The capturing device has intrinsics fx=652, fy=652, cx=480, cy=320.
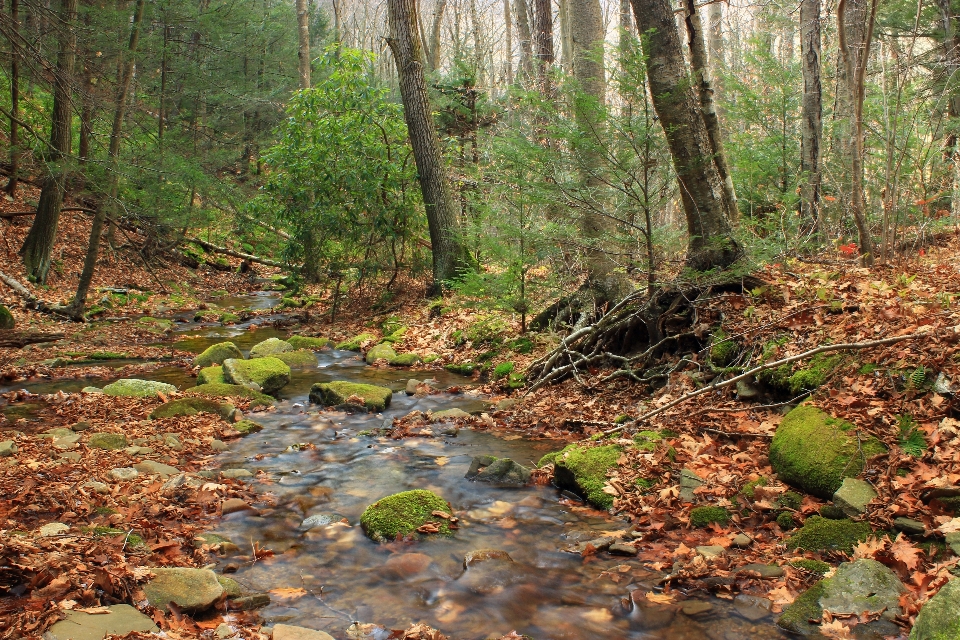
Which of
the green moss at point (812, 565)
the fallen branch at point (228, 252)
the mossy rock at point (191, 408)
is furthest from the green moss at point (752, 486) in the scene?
the fallen branch at point (228, 252)

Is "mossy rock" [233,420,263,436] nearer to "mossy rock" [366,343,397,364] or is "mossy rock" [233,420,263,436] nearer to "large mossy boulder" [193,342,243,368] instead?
"large mossy boulder" [193,342,243,368]

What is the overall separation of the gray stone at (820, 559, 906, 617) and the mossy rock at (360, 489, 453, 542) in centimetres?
254

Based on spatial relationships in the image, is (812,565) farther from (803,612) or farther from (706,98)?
(706,98)

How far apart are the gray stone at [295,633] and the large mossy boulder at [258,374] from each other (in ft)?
19.6

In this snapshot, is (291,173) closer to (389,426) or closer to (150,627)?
(389,426)

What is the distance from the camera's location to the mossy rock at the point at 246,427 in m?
7.29

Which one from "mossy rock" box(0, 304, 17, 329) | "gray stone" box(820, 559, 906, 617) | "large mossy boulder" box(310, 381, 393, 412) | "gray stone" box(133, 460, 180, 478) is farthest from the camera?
"mossy rock" box(0, 304, 17, 329)

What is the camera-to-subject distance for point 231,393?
28.3 feet

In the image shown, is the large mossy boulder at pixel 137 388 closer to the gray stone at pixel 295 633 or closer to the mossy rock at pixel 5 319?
the mossy rock at pixel 5 319

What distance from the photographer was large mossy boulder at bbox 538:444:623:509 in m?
5.23

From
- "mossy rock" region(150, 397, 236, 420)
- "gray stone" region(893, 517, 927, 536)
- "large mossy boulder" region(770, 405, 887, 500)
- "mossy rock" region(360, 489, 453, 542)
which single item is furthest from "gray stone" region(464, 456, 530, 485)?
"mossy rock" region(150, 397, 236, 420)

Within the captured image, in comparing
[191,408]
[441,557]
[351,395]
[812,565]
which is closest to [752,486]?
[812,565]

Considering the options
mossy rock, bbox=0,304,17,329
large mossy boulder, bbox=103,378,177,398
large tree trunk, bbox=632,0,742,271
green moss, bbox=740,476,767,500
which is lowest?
green moss, bbox=740,476,767,500

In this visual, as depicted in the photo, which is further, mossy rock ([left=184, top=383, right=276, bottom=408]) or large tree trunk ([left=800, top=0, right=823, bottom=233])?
large tree trunk ([left=800, top=0, right=823, bottom=233])
